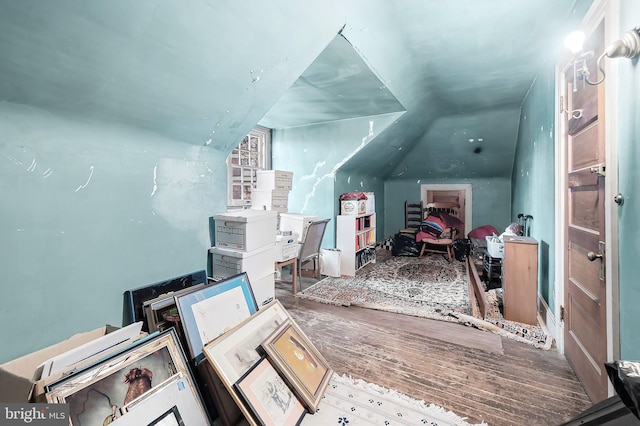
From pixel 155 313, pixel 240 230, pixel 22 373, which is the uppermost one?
pixel 240 230

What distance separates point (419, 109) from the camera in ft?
12.7

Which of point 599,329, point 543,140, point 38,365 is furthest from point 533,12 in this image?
point 38,365

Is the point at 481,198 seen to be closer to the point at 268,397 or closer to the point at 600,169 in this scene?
the point at 600,169

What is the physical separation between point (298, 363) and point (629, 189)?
179 cm

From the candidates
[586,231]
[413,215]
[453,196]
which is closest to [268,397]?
[586,231]

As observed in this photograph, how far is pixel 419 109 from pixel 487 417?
3521mm

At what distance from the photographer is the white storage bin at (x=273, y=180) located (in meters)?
3.49

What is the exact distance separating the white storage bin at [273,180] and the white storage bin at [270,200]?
6 cm

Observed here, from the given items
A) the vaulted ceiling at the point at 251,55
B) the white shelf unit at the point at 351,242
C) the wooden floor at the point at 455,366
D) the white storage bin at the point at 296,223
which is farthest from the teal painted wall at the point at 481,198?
the wooden floor at the point at 455,366

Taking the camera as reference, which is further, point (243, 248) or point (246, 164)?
point (246, 164)

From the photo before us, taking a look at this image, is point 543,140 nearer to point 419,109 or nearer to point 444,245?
point 419,109

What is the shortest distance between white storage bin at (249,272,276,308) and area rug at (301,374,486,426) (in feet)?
3.54

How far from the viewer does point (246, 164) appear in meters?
4.18

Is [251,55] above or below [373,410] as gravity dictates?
above
